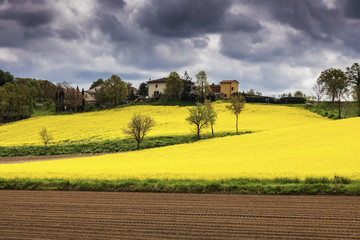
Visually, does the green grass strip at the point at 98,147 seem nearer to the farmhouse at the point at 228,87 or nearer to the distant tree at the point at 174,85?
the distant tree at the point at 174,85

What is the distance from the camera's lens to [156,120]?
6328cm

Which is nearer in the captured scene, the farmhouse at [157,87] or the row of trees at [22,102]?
the row of trees at [22,102]

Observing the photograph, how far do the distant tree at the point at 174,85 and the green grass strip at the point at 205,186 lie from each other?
73.5 metres

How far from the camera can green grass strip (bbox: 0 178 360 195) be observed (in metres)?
14.0

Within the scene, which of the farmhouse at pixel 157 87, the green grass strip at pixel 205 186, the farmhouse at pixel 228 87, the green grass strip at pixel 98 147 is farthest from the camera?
the farmhouse at pixel 228 87

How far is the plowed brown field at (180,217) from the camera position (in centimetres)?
969

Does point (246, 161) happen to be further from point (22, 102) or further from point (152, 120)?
point (22, 102)

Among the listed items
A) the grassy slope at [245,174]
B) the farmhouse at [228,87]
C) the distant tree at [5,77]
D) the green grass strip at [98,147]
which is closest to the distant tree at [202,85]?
the farmhouse at [228,87]

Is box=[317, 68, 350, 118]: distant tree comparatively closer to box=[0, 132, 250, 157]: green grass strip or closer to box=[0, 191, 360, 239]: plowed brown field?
box=[0, 132, 250, 157]: green grass strip

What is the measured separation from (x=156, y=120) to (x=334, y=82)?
43356 mm

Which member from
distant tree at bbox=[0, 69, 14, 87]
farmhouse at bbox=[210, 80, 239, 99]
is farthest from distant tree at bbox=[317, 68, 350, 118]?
distant tree at bbox=[0, 69, 14, 87]

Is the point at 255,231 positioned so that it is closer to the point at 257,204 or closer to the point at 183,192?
the point at 257,204

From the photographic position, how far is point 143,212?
39.0 ft

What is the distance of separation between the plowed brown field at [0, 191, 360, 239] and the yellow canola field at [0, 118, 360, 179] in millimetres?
3625
